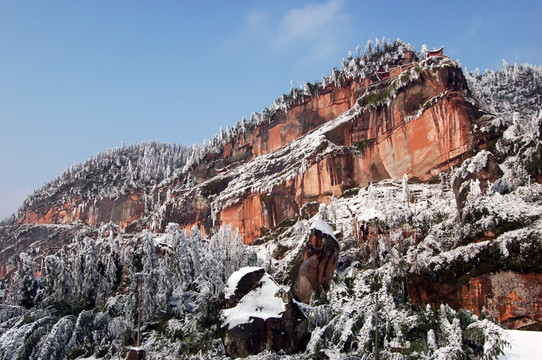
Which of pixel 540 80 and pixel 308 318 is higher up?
pixel 540 80

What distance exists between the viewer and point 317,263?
40.4 m

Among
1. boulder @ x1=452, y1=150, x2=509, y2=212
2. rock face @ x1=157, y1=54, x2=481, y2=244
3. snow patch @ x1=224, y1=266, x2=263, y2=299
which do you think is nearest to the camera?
snow patch @ x1=224, y1=266, x2=263, y2=299

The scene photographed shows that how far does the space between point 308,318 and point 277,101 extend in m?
63.8

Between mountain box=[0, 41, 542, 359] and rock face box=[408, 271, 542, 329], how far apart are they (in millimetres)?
83

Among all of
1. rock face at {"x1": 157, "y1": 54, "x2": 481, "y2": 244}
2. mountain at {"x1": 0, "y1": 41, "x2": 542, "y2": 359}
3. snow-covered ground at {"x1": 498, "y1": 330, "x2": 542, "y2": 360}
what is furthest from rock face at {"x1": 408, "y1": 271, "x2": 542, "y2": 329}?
rock face at {"x1": 157, "y1": 54, "x2": 481, "y2": 244}

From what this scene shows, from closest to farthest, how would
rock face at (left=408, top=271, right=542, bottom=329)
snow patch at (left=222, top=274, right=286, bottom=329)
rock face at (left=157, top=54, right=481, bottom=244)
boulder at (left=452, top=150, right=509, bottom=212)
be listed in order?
rock face at (left=408, top=271, right=542, bottom=329) < snow patch at (left=222, top=274, right=286, bottom=329) < boulder at (left=452, top=150, right=509, bottom=212) < rock face at (left=157, top=54, right=481, bottom=244)

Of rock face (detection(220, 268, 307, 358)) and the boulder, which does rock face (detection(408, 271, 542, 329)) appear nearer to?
rock face (detection(220, 268, 307, 358))

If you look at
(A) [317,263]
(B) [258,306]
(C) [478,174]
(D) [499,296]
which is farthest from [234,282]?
(C) [478,174]

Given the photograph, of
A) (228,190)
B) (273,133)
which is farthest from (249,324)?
(273,133)

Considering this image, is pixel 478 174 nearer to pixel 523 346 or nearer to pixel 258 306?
pixel 523 346

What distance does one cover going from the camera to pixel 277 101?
93500mm

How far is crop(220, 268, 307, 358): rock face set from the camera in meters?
33.0

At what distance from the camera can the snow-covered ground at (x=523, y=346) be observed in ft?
79.5

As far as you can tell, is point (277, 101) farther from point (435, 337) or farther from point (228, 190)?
point (435, 337)
